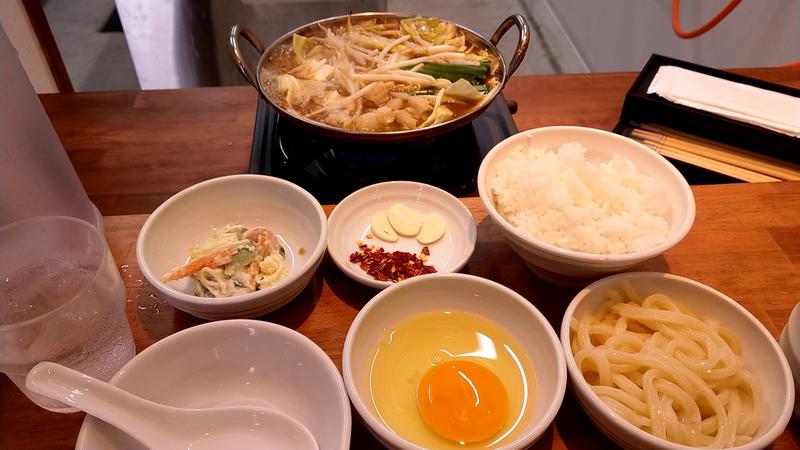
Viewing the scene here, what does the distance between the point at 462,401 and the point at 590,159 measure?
78 cm

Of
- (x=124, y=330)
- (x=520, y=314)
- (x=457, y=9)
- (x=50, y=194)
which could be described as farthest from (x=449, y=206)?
(x=457, y=9)

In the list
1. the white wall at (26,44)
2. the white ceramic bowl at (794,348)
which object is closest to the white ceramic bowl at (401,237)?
the white ceramic bowl at (794,348)

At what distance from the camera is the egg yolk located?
102 cm

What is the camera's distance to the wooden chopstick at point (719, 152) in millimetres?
1938

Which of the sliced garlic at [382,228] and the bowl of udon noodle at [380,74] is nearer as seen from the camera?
the sliced garlic at [382,228]

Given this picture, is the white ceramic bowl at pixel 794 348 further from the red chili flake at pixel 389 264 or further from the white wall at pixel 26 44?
the white wall at pixel 26 44

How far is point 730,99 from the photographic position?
2047 mm

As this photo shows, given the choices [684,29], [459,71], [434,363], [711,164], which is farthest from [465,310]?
[684,29]

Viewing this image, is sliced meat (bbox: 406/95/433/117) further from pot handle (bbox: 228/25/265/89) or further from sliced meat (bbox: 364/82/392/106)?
pot handle (bbox: 228/25/265/89)

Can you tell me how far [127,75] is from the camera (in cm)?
452

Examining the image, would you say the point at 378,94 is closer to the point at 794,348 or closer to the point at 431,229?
the point at 431,229

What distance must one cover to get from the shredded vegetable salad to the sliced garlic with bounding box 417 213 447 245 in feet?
1.30

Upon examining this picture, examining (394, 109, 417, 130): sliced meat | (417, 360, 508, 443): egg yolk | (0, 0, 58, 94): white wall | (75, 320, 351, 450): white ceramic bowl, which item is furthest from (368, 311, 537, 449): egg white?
(0, 0, 58, 94): white wall

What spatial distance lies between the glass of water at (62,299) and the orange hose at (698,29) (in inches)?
126
